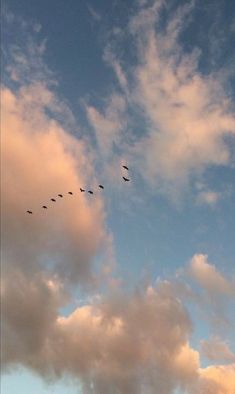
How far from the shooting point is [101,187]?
13775cm

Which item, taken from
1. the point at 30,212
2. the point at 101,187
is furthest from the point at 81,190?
the point at 30,212

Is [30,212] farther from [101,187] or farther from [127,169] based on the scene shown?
[127,169]

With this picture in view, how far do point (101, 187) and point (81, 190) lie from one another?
18.9 m

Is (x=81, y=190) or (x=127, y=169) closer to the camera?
(x=127, y=169)

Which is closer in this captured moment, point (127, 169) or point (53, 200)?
point (127, 169)

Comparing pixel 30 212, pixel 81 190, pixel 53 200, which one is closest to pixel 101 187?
pixel 81 190

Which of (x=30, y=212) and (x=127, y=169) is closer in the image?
(x=127, y=169)

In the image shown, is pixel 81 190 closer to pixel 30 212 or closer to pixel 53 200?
pixel 53 200

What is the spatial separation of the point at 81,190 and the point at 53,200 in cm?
2027

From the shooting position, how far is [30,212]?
15762 cm

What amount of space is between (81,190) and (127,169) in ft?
133

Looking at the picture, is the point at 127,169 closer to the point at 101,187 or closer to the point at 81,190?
the point at 101,187

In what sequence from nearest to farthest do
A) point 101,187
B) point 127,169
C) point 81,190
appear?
1. point 127,169
2. point 101,187
3. point 81,190

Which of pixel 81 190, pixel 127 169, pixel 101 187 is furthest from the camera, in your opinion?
pixel 81 190
